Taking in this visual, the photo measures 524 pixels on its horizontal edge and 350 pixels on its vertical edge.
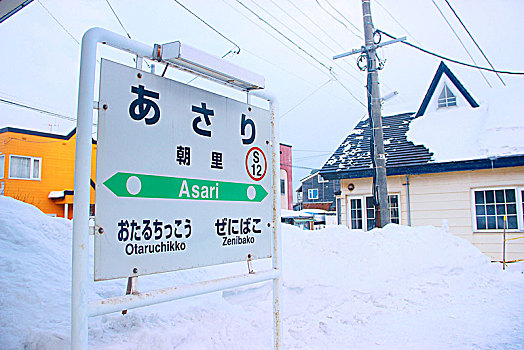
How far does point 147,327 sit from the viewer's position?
11.6 feet

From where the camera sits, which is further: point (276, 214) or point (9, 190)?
point (9, 190)

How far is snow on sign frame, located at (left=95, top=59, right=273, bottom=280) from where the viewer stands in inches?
88.7

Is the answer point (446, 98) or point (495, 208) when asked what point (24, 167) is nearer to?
point (446, 98)

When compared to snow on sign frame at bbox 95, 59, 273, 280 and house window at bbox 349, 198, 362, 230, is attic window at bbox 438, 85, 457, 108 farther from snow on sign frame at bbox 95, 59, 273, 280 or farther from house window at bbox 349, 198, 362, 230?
snow on sign frame at bbox 95, 59, 273, 280

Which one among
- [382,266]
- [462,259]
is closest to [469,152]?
[462,259]

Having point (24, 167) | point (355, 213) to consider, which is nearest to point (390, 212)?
point (355, 213)

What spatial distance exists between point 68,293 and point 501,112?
1515 cm

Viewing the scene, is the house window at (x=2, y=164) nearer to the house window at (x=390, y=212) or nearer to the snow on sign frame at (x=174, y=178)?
the house window at (x=390, y=212)

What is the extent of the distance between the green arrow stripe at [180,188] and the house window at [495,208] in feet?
37.7

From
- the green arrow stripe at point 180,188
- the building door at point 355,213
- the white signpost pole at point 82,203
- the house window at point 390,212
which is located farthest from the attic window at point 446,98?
the white signpost pole at point 82,203

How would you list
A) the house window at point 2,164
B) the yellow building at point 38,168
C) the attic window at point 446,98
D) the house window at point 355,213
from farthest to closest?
the yellow building at point 38,168 → the house window at point 2,164 → the attic window at point 446,98 → the house window at point 355,213

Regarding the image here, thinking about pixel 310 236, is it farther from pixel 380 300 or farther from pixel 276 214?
pixel 276 214

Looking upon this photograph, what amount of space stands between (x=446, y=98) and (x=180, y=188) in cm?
1549

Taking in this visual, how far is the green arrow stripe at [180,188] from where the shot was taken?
7.51ft
